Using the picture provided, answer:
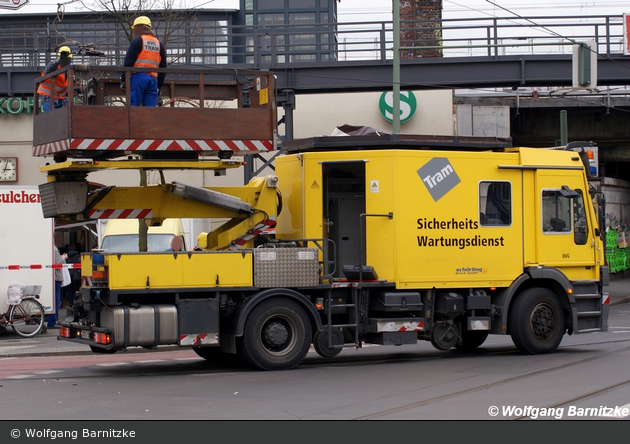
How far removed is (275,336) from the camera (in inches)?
441

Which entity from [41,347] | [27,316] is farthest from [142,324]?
[27,316]

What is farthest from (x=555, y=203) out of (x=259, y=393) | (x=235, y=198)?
(x=259, y=393)

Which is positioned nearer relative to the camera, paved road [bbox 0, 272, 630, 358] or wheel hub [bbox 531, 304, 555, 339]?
wheel hub [bbox 531, 304, 555, 339]

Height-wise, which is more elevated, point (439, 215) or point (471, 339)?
point (439, 215)

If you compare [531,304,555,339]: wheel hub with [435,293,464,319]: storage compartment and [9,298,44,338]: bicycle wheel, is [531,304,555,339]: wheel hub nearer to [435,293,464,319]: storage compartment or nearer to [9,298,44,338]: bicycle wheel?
[435,293,464,319]: storage compartment

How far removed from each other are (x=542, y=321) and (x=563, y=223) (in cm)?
152

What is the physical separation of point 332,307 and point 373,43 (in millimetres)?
14024

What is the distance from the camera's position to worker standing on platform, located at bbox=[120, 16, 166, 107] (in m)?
10.9

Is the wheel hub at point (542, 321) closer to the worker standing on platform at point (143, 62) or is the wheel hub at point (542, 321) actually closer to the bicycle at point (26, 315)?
the worker standing on platform at point (143, 62)

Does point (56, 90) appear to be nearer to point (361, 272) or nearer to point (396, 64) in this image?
point (361, 272)

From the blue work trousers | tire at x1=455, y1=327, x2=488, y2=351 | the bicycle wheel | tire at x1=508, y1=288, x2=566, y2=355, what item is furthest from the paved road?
tire at x1=508, y1=288, x2=566, y2=355

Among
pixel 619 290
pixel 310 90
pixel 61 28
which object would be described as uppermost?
pixel 61 28

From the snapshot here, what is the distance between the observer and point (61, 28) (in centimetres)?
3091
